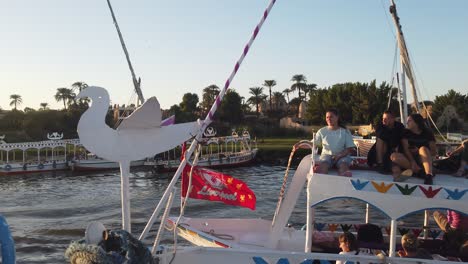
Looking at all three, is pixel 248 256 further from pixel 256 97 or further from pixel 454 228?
pixel 256 97

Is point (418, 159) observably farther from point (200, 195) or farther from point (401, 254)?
point (200, 195)

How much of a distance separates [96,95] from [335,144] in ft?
13.8

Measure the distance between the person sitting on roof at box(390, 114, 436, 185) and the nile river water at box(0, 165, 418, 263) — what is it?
12.3 metres

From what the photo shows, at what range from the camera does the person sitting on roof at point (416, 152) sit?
8241 millimetres

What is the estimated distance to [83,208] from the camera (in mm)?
30062

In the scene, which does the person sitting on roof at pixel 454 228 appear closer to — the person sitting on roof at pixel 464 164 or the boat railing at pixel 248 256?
the person sitting on roof at pixel 464 164

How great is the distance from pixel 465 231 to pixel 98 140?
720cm

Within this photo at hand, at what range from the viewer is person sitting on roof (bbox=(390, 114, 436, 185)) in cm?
824

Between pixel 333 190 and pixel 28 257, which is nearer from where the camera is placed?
pixel 333 190

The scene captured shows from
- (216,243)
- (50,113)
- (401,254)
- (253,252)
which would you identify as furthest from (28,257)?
(50,113)

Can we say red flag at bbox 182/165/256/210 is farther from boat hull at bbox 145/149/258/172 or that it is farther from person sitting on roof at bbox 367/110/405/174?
boat hull at bbox 145/149/258/172

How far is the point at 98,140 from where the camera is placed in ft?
22.4

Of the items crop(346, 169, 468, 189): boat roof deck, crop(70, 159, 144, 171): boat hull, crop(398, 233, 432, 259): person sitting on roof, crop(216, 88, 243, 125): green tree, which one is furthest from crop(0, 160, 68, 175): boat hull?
crop(398, 233, 432, 259): person sitting on roof

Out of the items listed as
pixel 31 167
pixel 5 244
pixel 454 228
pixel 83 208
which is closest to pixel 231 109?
pixel 31 167
